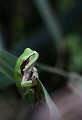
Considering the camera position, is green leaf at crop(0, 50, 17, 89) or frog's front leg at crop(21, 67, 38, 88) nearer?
frog's front leg at crop(21, 67, 38, 88)

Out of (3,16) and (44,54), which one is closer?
(44,54)

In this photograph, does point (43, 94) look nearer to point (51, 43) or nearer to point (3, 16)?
point (51, 43)

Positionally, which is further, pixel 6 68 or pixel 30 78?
pixel 6 68

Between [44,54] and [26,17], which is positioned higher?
[26,17]

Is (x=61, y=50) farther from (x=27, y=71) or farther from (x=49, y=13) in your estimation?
(x=27, y=71)

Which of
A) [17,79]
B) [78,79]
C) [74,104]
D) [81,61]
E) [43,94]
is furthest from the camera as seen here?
[81,61]

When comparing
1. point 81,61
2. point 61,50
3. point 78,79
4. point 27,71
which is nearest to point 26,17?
point 61,50

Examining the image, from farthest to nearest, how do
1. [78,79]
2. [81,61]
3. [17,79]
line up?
[81,61] → [78,79] → [17,79]

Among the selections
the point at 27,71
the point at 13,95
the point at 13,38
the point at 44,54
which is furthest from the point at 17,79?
the point at 13,38

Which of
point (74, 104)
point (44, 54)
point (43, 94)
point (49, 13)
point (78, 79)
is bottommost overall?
point (43, 94)

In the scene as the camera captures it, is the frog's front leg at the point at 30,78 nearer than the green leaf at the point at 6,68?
Yes
